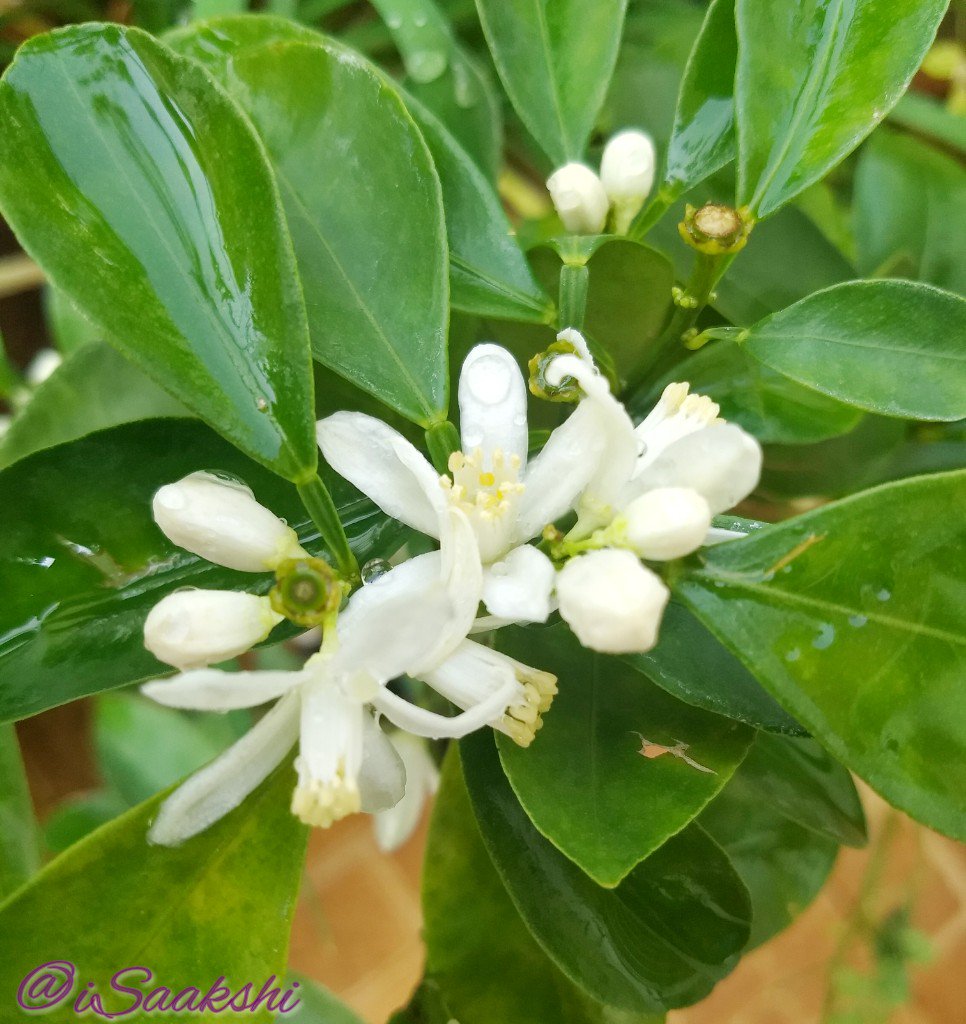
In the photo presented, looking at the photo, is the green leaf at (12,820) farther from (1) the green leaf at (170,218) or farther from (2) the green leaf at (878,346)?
(2) the green leaf at (878,346)

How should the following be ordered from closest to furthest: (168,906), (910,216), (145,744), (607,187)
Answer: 1. (168,906)
2. (607,187)
3. (910,216)
4. (145,744)

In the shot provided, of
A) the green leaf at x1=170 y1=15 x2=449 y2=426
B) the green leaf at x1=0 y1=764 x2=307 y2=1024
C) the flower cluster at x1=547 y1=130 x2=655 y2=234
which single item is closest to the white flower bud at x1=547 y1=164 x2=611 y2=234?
the flower cluster at x1=547 y1=130 x2=655 y2=234

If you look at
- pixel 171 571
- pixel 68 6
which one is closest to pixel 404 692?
pixel 171 571

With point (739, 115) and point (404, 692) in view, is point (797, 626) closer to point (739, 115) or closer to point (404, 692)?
point (739, 115)

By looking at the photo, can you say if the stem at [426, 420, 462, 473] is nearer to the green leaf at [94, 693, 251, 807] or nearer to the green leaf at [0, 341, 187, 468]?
the green leaf at [0, 341, 187, 468]

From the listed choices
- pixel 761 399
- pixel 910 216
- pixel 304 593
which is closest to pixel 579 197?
pixel 761 399

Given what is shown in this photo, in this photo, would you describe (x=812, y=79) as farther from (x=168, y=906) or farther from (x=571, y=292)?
(x=168, y=906)
